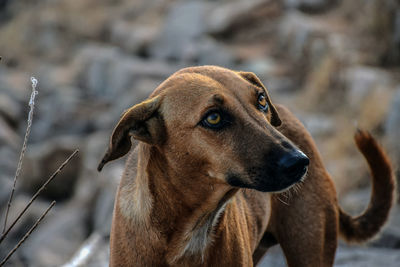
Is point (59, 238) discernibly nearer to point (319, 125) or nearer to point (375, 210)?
point (319, 125)

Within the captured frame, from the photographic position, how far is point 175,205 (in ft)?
10.1

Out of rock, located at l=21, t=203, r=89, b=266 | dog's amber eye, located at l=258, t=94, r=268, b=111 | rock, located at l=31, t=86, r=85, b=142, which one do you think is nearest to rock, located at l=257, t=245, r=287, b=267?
dog's amber eye, located at l=258, t=94, r=268, b=111

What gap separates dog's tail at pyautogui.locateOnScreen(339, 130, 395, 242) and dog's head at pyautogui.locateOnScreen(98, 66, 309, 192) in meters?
1.44

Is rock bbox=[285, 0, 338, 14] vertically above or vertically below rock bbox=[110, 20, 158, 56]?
above

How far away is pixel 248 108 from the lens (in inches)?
119

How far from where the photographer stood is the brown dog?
2.87m

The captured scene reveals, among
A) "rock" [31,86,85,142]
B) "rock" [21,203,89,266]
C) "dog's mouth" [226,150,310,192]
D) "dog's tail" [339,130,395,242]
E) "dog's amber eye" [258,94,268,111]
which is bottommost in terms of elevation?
"rock" [31,86,85,142]

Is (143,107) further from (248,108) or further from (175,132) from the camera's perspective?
(248,108)

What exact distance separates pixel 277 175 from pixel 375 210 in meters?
1.81

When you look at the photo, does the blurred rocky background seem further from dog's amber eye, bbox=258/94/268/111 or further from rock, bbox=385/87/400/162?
dog's amber eye, bbox=258/94/268/111

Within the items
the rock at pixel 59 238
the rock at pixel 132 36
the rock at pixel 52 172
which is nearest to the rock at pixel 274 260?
the rock at pixel 59 238

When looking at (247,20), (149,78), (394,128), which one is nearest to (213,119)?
(394,128)

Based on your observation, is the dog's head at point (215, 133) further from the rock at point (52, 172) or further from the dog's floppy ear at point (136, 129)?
the rock at point (52, 172)

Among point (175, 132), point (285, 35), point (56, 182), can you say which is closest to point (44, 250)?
point (56, 182)
